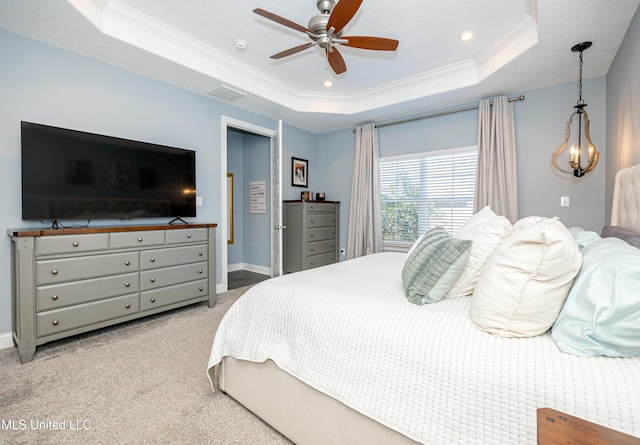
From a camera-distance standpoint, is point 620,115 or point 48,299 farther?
point 620,115

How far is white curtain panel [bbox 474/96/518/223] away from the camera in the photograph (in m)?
3.46

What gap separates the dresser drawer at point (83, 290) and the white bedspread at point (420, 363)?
1.54 metres

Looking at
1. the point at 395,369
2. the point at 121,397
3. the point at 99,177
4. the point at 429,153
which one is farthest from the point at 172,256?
the point at 429,153

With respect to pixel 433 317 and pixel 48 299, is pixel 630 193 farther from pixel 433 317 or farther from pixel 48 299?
pixel 48 299

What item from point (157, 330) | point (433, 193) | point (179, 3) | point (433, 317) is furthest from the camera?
point (433, 193)

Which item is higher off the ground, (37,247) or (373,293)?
(37,247)

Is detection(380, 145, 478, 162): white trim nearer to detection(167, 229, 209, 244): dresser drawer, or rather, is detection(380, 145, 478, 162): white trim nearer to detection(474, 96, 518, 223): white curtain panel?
detection(474, 96, 518, 223): white curtain panel

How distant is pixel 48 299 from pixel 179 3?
2589 mm

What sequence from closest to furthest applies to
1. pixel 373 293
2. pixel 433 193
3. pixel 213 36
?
pixel 373 293 → pixel 213 36 → pixel 433 193

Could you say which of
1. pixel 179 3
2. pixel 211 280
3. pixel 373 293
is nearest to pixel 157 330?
pixel 211 280

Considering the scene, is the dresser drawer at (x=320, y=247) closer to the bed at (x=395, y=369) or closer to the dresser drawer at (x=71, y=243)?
the dresser drawer at (x=71, y=243)

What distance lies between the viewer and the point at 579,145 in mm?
2938

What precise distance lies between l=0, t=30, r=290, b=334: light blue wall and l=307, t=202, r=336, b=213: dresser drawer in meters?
1.42

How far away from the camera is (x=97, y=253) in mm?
2449
